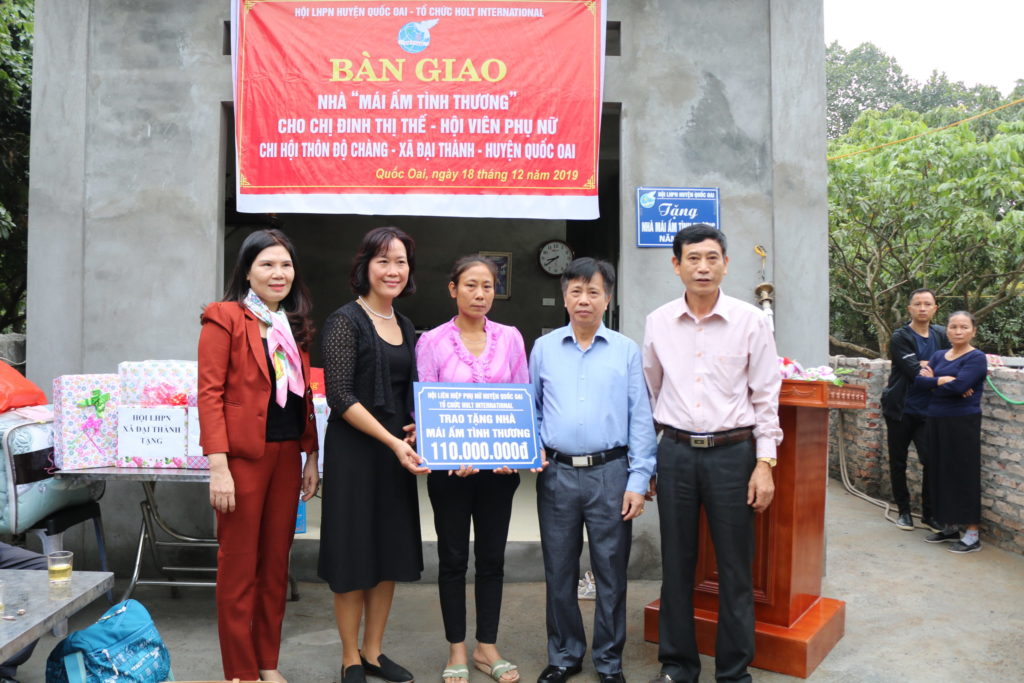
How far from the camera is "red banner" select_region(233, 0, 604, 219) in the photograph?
185 inches

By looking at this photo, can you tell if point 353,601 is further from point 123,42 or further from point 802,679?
point 123,42

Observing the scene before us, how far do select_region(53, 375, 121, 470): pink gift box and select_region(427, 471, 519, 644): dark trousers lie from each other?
180cm

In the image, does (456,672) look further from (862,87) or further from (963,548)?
(862,87)

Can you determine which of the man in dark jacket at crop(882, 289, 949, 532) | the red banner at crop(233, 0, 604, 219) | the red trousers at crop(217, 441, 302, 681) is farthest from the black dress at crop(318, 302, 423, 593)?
the man in dark jacket at crop(882, 289, 949, 532)

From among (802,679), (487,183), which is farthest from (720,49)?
(802,679)

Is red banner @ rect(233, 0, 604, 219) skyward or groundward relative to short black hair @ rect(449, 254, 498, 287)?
skyward

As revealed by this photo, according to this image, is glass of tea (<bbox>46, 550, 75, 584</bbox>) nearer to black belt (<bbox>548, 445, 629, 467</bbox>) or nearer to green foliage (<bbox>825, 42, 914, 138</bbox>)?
black belt (<bbox>548, 445, 629, 467</bbox>)

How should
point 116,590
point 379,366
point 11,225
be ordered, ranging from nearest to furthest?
point 379,366, point 116,590, point 11,225

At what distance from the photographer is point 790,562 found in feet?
12.0

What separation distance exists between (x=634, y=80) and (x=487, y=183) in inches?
43.4

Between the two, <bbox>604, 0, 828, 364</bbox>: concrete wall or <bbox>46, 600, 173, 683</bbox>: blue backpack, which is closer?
<bbox>46, 600, 173, 683</bbox>: blue backpack

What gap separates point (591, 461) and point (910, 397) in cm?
415

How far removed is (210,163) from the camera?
15.8ft

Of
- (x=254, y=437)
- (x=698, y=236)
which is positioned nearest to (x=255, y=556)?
(x=254, y=437)
